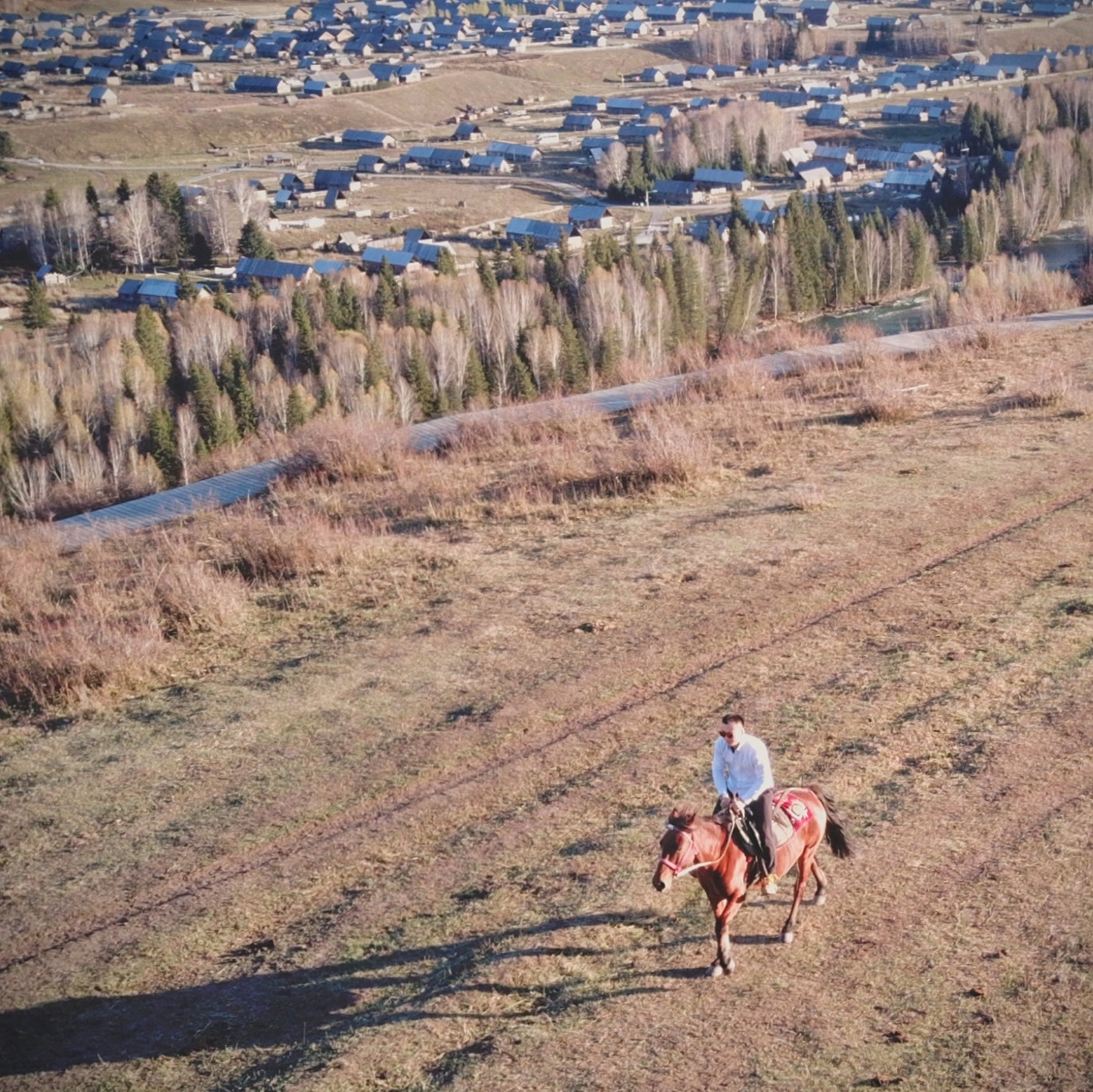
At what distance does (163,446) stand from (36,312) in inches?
630

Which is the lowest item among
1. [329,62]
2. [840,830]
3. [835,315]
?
[835,315]

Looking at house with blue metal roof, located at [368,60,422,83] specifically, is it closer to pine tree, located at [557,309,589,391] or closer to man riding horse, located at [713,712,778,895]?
pine tree, located at [557,309,589,391]

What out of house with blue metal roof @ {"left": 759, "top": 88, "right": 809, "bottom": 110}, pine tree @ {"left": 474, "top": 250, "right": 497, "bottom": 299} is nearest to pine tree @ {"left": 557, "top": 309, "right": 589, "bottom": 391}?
pine tree @ {"left": 474, "top": 250, "right": 497, "bottom": 299}

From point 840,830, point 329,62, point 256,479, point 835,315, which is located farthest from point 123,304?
point 329,62

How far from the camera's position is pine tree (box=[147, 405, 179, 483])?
102ft

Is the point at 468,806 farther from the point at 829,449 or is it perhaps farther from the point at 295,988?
the point at 829,449

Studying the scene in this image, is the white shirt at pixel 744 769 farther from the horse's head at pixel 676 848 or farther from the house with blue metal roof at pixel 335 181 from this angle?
the house with blue metal roof at pixel 335 181

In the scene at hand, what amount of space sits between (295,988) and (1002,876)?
385 centimetres

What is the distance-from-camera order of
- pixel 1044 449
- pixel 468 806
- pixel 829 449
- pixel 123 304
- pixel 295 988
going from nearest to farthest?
pixel 295 988, pixel 468 806, pixel 1044 449, pixel 829 449, pixel 123 304

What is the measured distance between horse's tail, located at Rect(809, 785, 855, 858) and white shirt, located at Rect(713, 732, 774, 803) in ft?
1.55

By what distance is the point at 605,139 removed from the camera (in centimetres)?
7312

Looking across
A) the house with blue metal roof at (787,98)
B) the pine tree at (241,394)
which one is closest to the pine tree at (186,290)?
the pine tree at (241,394)

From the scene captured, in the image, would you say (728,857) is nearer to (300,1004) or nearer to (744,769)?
(744,769)

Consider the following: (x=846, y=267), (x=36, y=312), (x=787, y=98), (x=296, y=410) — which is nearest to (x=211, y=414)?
(x=296, y=410)
